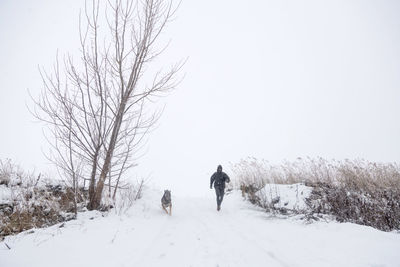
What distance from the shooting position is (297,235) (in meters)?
4.15

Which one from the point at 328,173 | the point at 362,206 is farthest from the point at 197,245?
the point at 328,173

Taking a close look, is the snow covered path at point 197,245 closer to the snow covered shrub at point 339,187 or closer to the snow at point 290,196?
the snow covered shrub at point 339,187

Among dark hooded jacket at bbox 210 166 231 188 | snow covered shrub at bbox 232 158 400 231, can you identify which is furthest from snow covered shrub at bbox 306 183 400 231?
dark hooded jacket at bbox 210 166 231 188

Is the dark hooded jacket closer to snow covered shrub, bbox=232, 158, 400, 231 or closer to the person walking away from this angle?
the person walking away

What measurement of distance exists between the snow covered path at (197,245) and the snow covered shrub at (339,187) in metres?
0.94

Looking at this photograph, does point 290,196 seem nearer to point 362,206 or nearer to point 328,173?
point 362,206

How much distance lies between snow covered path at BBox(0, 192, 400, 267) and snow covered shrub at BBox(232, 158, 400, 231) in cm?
94

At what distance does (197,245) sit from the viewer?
12.1ft

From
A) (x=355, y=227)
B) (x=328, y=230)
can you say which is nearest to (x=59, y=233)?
(x=328, y=230)

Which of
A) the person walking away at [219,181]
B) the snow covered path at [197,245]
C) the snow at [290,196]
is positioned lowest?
the snow covered path at [197,245]

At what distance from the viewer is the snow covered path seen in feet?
9.05

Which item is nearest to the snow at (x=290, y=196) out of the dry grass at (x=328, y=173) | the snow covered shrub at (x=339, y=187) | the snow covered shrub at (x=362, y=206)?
the snow covered shrub at (x=339, y=187)

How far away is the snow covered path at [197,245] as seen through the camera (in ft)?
9.05

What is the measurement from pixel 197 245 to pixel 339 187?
5643 millimetres
